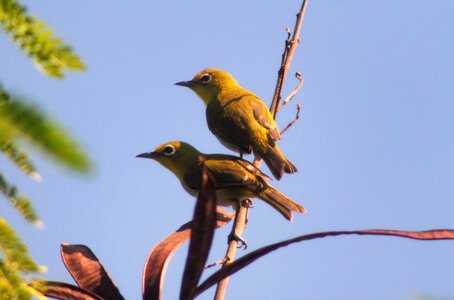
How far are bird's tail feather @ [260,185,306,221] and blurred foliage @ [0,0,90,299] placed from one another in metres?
5.22

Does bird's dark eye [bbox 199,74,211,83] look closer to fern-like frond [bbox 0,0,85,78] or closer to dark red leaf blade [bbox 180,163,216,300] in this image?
dark red leaf blade [bbox 180,163,216,300]

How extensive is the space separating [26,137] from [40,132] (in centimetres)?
2

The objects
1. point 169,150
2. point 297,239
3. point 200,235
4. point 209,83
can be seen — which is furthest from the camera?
point 209,83

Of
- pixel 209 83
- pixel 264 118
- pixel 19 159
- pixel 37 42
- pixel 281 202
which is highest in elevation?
pixel 209 83

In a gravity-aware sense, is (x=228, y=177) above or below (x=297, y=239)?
above

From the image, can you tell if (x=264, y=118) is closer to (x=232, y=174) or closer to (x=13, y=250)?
(x=232, y=174)

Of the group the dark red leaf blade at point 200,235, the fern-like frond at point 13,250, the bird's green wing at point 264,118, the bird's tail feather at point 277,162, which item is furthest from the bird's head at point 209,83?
the fern-like frond at point 13,250

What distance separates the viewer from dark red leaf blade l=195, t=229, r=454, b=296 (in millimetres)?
1825

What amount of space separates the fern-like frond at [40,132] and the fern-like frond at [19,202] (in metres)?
0.22

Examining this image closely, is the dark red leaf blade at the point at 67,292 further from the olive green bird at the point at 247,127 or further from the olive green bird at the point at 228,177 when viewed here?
the olive green bird at the point at 247,127

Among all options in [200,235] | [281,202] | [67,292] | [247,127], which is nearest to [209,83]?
[247,127]

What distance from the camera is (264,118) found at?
7680 millimetres

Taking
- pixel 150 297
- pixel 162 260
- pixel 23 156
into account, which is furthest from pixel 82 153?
pixel 162 260

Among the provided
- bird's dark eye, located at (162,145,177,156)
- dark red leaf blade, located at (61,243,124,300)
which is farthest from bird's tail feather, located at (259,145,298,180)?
dark red leaf blade, located at (61,243,124,300)
